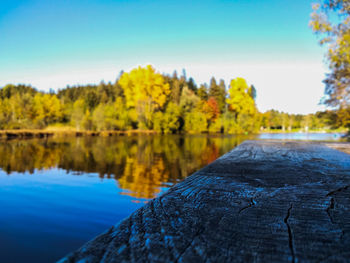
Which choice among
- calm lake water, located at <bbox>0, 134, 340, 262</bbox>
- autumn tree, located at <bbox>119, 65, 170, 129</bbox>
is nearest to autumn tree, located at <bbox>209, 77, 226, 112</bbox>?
autumn tree, located at <bbox>119, 65, 170, 129</bbox>

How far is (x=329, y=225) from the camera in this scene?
3.60 ft

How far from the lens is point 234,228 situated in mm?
1067

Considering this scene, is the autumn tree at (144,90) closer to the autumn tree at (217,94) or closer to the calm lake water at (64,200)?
the autumn tree at (217,94)

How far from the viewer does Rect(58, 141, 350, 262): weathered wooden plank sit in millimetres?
858

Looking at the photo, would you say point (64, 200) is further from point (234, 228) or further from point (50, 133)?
point (50, 133)

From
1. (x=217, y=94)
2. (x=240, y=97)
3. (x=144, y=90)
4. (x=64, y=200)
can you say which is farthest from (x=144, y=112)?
(x=64, y=200)

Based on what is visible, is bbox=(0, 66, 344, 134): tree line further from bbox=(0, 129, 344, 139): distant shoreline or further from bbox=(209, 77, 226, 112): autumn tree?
bbox=(0, 129, 344, 139): distant shoreline

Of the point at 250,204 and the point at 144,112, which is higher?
the point at 144,112

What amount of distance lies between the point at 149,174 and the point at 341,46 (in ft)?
25.2

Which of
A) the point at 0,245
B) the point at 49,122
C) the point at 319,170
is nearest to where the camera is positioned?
the point at 319,170

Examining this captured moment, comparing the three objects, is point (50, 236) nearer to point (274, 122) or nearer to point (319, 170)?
point (319, 170)

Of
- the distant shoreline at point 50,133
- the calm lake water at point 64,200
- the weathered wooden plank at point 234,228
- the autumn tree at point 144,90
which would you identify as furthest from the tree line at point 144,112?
the weathered wooden plank at point 234,228

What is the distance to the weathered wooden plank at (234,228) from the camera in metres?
0.86

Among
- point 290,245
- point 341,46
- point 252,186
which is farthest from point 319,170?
point 341,46
